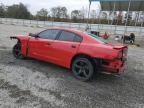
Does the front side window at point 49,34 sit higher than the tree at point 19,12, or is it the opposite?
the tree at point 19,12

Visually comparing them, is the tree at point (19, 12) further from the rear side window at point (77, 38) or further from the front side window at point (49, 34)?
the rear side window at point (77, 38)

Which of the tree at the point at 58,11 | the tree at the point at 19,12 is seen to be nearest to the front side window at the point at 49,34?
the tree at the point at 19,12

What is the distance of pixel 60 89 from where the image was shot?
16.1 feet

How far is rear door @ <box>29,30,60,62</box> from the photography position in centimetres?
636

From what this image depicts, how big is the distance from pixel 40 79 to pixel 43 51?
1.32m

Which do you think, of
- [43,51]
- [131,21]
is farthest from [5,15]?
[43,51]

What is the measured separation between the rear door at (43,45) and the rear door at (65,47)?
22 centimetres

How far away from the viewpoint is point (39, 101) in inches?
163

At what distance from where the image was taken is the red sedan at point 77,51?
530cm

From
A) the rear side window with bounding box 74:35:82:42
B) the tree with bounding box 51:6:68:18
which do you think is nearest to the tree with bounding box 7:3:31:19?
the tree with bounding box 51:6:68:18

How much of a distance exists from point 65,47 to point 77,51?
1.51 ft

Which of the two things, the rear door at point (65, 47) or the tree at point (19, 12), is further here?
the tree at point (19, 12)

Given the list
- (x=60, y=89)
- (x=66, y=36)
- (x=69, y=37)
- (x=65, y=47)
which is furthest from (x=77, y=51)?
(x=60, y=89)

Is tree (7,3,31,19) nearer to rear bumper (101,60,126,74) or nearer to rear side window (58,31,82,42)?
rear side window (58,31,82,42)
